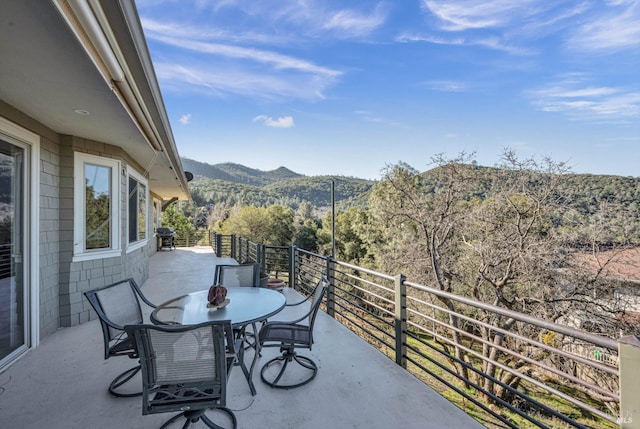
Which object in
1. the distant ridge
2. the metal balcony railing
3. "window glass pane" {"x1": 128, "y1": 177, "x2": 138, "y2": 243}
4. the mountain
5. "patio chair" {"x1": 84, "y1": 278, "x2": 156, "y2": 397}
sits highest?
the distant ridge

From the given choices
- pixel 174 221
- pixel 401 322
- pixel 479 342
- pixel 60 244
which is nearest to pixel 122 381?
A: pixel 60 244

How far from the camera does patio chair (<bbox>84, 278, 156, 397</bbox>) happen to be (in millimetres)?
2229

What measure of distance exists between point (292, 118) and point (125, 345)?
2003 cm

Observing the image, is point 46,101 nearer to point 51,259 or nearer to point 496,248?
point 51,259

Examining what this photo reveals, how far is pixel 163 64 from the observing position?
29.3 feet

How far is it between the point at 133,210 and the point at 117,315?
4188 mm

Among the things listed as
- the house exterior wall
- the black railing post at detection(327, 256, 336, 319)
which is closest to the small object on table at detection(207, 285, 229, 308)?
the black railing post at detection(327, 256, 336, 319)

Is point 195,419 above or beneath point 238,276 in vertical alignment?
beneath

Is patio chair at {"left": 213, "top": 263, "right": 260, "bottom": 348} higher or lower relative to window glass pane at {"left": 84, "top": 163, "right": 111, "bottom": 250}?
lower

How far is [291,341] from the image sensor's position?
2.46m

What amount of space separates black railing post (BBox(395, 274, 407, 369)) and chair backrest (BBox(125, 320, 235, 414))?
1.79 meters

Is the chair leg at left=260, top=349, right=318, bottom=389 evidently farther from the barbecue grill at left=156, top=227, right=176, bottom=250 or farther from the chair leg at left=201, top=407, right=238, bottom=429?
the barbecue grill at left=156, top=227, right=176, bottom=250

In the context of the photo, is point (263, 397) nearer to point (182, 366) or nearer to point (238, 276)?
point (182, 366)

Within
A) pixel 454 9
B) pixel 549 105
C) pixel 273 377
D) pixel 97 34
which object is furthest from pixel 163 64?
pixel 549 105
